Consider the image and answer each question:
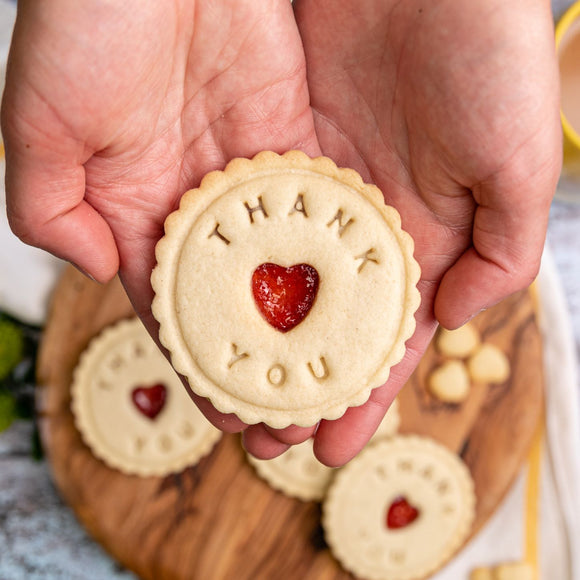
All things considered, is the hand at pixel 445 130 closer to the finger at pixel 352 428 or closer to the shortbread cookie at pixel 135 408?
the finger at pixel 352 428

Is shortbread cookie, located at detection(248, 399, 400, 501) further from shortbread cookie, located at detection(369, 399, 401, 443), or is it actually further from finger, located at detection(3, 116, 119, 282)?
finger, located at detection(3, 116, 119, 282)

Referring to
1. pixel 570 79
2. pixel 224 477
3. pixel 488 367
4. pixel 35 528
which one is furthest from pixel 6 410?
pixel 570 79

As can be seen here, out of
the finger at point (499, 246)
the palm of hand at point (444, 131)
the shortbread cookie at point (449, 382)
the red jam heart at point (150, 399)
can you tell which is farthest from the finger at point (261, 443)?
the shortbread cookie at point (449, 382)

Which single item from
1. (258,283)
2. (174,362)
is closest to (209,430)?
(174,362)

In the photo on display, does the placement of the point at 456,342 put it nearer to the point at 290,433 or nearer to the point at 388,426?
the point at 388,426

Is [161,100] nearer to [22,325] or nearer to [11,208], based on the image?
[11,208]
